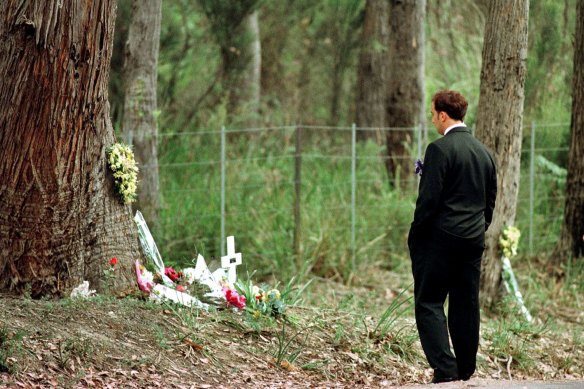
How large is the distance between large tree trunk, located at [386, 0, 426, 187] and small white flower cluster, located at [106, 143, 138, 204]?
812 cm

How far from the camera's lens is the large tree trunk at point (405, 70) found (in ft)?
52.5

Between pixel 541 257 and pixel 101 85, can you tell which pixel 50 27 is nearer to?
pixel 101 85

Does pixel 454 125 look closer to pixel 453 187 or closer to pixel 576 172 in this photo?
pixel 453 187

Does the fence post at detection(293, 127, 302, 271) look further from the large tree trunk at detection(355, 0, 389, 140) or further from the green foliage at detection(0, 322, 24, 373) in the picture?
the green foliage at detection(0, 322, 24, 373)

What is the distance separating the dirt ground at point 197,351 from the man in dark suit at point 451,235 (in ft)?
1.01

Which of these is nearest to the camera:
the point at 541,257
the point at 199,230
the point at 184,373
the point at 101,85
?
the point at 184,373

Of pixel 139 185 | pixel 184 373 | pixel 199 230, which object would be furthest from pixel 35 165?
pixel 199 230

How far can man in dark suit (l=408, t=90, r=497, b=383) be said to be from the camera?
7168mm

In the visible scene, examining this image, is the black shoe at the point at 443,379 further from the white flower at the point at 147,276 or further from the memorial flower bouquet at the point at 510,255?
the memorial flower bouquet at the point at 510,255

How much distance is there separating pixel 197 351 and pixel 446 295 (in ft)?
5.67

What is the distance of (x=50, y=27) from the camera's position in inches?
296

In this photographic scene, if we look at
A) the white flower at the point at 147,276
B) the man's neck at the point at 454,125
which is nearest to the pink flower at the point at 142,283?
the white flower at the point at 147,276

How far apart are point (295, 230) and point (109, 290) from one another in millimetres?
5125

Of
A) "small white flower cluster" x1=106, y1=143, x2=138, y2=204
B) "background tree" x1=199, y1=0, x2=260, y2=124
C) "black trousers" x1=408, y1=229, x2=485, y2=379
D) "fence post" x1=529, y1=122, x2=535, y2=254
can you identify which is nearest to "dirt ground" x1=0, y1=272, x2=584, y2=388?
"black trousers" x1=408, y1=229, x2=485, y2=379
